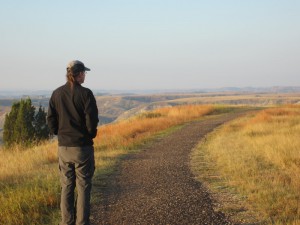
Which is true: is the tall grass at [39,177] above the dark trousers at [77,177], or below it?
below

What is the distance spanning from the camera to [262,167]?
10031 mm

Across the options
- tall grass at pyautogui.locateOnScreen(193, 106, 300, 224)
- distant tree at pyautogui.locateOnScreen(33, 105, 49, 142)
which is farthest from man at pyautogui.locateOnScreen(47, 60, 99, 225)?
distant tree at pyautogui.locateOnScreen(33, 105, 49, 142)

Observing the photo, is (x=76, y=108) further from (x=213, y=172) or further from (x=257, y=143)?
(x=257, y=143)

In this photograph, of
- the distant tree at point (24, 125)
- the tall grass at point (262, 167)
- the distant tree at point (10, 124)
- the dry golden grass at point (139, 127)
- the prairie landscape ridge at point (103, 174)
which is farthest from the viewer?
the distant tree at point (10, 124)

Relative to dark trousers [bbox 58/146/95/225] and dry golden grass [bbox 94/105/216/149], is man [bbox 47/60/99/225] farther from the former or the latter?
dry golden grass [bbox 94/105/216/149]

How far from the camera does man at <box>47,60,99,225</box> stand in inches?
206

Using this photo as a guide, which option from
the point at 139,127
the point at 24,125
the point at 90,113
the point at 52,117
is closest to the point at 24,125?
the point at 24,125

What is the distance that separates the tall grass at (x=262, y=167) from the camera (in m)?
6.46

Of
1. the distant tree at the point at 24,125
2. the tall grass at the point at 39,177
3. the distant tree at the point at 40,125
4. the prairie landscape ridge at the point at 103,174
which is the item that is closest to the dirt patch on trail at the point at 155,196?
the prairie landscape ridge at the point at 103,174

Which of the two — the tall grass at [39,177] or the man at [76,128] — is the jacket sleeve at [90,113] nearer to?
the man at [76,128]

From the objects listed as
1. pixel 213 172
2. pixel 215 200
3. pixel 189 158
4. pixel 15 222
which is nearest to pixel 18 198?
pixel 15 222

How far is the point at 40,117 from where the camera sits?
877 inches

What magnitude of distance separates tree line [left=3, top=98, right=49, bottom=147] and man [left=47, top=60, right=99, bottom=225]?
15.8 meters

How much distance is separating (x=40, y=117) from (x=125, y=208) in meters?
16.6
